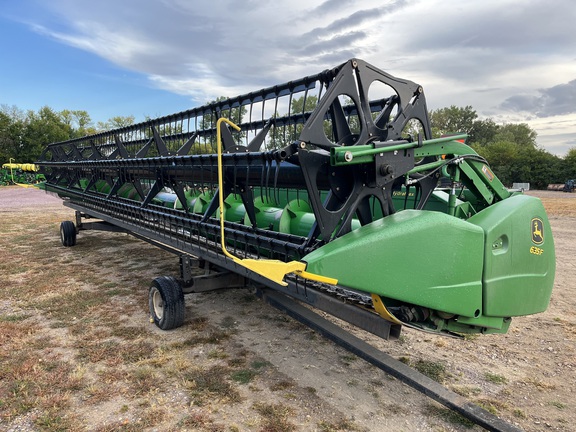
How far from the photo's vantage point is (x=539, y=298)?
10.0ft

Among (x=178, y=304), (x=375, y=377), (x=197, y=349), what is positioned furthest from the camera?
(x=178, y=304)

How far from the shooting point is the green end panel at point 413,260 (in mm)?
2355

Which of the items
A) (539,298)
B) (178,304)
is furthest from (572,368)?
(178,304)

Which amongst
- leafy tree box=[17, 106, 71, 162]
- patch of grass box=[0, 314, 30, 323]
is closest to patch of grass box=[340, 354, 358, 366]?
patch of grass box=[0, 314, 30, 323]

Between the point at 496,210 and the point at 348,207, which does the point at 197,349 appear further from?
the point at 496,210

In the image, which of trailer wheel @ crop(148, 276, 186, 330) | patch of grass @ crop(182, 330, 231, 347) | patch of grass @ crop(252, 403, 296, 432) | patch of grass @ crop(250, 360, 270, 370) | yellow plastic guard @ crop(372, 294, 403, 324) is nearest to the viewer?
yellow plastic guard @ crop(372, 294, 403, 324)

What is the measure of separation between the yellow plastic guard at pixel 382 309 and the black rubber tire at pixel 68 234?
822 centimetres

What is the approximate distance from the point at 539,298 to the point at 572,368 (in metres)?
1.09

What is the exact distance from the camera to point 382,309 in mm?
2502

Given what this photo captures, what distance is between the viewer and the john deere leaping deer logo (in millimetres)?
2963

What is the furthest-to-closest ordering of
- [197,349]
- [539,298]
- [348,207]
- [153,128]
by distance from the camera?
[153,128]
[197,349]
[539,298]
[348,207]

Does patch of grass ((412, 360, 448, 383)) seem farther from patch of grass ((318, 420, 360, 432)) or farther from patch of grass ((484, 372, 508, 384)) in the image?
patch of grass ((318, 420, 360, 432))

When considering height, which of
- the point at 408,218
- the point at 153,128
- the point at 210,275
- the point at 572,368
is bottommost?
the point at 572,368

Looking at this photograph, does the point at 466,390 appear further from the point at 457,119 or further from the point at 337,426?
the point at 457,119
